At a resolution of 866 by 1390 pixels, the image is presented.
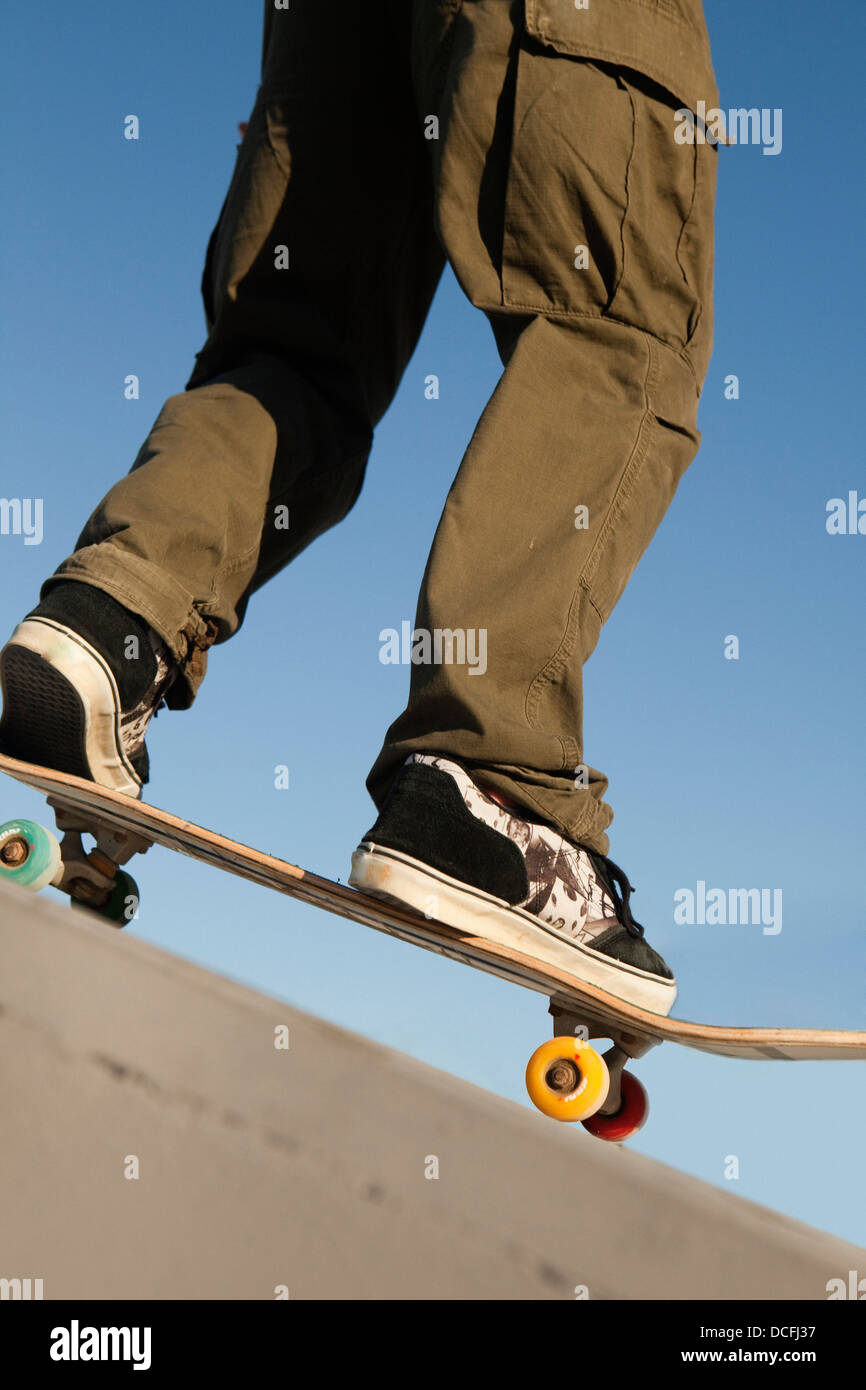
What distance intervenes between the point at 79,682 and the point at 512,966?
784mm

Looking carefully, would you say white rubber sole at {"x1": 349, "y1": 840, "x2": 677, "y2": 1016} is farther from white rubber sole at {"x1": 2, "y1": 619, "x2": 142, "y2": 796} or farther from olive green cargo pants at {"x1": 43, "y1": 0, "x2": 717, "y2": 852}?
white rubber sole at {"x1": 2, "y1": 619, "x2": 142, "y2": 796}

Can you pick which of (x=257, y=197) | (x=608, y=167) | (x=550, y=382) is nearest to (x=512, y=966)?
(x=550, y=382)

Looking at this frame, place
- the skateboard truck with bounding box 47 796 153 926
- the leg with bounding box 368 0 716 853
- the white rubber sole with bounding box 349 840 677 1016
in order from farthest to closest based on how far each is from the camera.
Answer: the skateboard truck with bounding box 47 796 153 926 → the leg with bounding box 368 0 716 853 → the white rubber sole with bounding box 349 840 677 1016

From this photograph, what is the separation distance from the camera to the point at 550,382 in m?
1.83

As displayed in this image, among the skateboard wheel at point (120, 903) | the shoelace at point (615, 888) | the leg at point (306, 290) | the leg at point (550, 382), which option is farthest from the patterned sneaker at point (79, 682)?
the shoelace at point (615, 888)

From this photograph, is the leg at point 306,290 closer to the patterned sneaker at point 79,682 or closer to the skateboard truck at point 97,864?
the patterned sneaker at point 79,682

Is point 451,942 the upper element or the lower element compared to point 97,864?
lower

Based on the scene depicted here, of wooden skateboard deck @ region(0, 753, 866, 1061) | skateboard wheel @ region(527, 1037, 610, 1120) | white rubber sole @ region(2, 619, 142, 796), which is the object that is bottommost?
skateboard wheel @ region(527, 1037, 610, 1120)

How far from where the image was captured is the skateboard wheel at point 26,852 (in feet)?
6.48

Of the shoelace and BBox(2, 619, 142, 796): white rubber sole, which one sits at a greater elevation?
BBox(2, 619, 142, 796): white rubber sole

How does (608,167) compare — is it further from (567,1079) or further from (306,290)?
(567,1079)

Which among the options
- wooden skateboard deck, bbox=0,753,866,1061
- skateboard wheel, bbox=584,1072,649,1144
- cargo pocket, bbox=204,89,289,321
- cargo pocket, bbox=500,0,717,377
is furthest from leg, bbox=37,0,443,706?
skateboard wheel, bbox=584,1072,649,1144

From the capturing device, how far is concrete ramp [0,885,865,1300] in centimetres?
68

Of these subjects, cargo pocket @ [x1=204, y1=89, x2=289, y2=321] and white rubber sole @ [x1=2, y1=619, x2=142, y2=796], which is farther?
cargo pocket @ [x1=204, y1=89, x2=289, y2=321]
